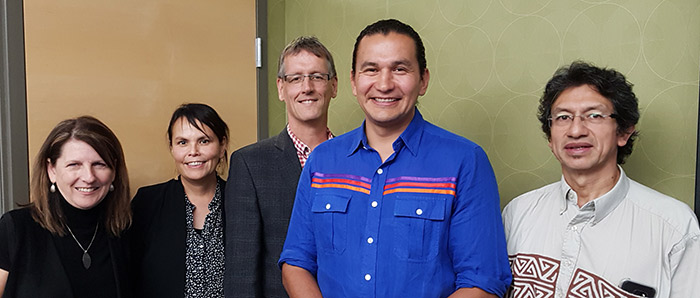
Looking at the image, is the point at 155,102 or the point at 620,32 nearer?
the point at 620,32

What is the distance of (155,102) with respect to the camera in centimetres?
263

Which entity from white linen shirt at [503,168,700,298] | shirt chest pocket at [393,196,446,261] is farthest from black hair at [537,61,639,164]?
shirt chest pocket at [393,196,446,261]

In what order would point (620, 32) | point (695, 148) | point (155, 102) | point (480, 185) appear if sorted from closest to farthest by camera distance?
1. point (480, 185)
2. point (695, 148)
3. point (620, 32)
4. point (155, 102)

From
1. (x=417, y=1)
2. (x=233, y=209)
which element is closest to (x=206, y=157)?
(x=233, y=209)

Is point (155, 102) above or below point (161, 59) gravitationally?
below

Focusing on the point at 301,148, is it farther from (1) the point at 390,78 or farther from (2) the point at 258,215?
(1) the point at 390,78

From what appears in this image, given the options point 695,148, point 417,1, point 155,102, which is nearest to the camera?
point 695,148

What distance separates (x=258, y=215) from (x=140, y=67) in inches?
46.7

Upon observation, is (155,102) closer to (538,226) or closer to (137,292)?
(137,292)

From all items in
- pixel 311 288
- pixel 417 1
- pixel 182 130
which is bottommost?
pixel 311 288

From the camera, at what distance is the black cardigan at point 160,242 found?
200 centimetres

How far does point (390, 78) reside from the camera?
1.45m

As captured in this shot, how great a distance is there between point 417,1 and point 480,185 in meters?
1.15

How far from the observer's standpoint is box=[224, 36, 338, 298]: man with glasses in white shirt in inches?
69.1
